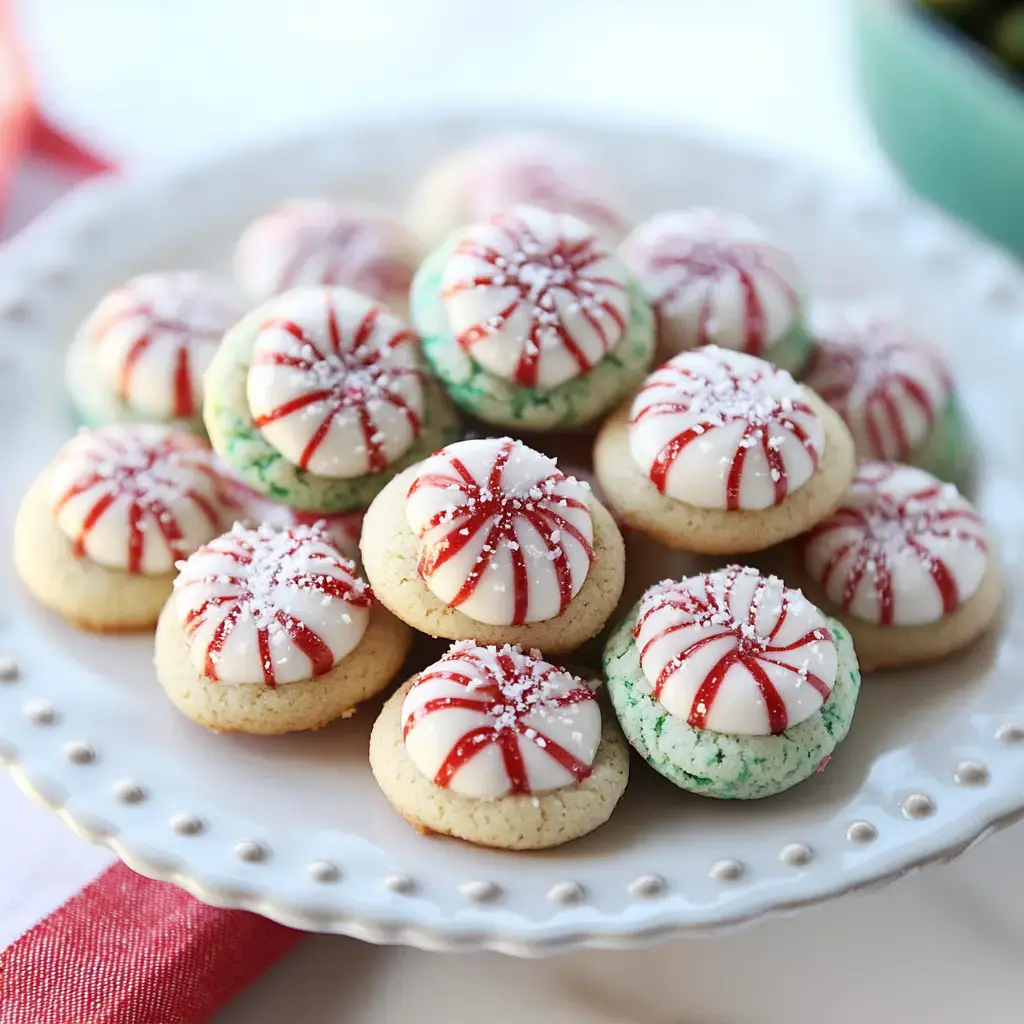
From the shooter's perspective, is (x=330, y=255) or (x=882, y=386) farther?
(x=330, y=255)

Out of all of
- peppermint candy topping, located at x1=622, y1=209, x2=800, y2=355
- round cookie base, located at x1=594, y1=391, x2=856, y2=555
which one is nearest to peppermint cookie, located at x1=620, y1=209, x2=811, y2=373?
peppermint candy topping, located at x1=622, y1=209, x2=800, y2=355

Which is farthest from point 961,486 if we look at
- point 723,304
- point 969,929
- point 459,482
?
point 459,482

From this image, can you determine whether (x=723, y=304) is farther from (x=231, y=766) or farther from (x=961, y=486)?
(x=231, y=766)

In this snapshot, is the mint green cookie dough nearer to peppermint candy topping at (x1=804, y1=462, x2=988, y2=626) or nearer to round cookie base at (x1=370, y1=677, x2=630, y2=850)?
peppermint candy topping at (x1=804, y1=462, x2=988, y2=626)

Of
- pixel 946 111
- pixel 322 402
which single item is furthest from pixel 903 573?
pixel 946 111

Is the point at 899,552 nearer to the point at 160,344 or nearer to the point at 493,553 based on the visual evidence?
the point at 493,553

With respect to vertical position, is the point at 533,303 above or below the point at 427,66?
below
